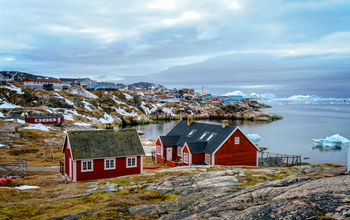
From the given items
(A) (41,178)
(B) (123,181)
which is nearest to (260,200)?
(B) (123,181)

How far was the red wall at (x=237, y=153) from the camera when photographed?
41.1m

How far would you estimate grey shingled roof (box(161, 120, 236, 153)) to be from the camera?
4194cm

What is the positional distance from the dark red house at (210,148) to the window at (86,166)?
14.0 m

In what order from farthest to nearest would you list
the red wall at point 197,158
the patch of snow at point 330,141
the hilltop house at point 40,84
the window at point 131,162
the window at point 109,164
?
the hilltop house at point 40,84 → the patch of snow at point 330,141 → the red wall at point 197,158 → the window at point 131,162 → the window at point 109,164

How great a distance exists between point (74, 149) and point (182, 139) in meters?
19.5

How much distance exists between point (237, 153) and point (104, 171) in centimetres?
2002

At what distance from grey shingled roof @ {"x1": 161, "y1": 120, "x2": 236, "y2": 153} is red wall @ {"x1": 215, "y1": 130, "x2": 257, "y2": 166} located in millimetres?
1061

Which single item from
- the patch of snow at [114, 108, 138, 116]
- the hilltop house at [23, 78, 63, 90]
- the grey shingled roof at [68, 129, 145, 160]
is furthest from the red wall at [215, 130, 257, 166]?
the hilltop house at [23, 78, 63, 90]

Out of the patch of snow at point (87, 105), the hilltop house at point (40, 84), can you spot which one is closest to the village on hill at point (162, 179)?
the patch of snow at point (87, 105)

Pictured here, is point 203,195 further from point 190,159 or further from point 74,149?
point 190,159

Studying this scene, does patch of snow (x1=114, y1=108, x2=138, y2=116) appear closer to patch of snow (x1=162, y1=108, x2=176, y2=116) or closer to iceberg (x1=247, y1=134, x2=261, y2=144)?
patch of snow (x1=162, y1=108, x2=176, y2=116)

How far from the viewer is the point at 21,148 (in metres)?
57.6

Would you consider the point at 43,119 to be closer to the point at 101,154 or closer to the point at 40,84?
the point at 101,154

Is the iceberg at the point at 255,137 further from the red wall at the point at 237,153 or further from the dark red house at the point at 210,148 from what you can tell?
the red wall at the point at 237,153
